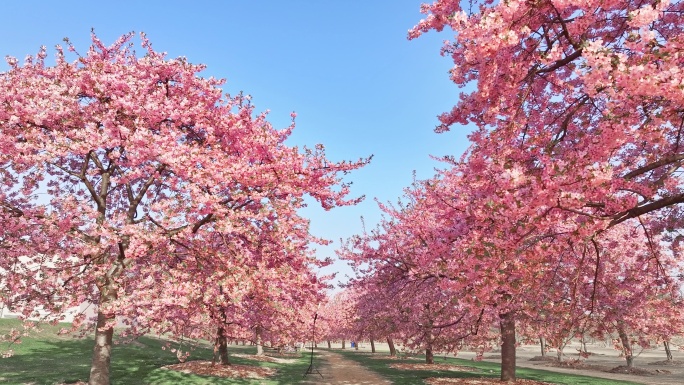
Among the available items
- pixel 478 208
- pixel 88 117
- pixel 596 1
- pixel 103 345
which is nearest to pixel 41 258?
pixel 103 345

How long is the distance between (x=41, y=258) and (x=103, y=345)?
3418 millimetres

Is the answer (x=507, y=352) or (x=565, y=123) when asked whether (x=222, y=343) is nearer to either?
(x=507, y=352)

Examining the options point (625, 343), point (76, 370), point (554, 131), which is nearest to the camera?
point (554, 131)

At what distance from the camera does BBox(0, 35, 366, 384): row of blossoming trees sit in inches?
415

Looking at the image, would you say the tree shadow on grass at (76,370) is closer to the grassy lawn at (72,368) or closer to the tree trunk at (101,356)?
the grassy lawn at (72,368)

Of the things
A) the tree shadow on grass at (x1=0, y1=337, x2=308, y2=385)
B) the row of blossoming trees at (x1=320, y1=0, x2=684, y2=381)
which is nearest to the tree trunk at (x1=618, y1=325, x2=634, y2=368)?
the row of blossoming trees at (x1=320, y1=0, x2=684, y2=381)

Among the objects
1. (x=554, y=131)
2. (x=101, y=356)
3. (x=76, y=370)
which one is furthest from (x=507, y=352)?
(x=76, y=370)

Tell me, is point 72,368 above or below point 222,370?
above

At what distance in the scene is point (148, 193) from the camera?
14109 millimetres

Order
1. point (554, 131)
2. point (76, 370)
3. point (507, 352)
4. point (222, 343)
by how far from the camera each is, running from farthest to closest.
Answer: point (222, 343)
point (507, 352)
point (76, 370)
point (554, 131)

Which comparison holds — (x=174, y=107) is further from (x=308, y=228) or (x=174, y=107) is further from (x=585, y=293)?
(x=585, y=293)

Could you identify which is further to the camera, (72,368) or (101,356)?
(72,368)

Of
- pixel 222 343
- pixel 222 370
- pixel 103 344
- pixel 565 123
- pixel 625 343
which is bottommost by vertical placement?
pixel 222 370

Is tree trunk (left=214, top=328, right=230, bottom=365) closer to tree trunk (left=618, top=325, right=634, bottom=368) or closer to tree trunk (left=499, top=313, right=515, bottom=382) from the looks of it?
tree trunk (left=499, top=313, right=515, bottom=382)
